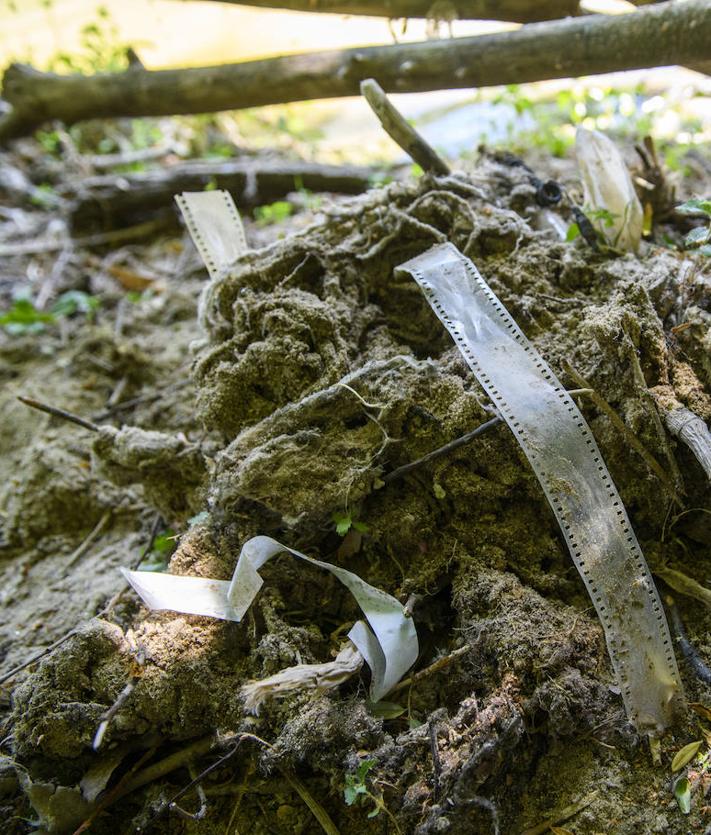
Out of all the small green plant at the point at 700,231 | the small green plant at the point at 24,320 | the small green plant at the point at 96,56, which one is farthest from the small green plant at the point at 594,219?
the small green plant at the point at 96,56

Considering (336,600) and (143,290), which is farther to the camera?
(143,290)

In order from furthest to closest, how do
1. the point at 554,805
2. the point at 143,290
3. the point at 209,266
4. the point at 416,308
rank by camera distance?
Answer: the point at 143,290 < the point at 209,266 < the point at 416,308 < the point at 554,805

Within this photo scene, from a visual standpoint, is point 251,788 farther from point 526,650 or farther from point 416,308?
point 416,308

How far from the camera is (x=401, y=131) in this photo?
221 cm

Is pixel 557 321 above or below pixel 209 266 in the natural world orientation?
below

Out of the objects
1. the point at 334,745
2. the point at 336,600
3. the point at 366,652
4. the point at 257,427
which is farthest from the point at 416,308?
the point at 334,745

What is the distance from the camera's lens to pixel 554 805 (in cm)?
132

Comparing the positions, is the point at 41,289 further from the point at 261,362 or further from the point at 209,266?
the point at 261,362

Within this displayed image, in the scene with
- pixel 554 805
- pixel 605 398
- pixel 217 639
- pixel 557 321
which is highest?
pixel 557 321

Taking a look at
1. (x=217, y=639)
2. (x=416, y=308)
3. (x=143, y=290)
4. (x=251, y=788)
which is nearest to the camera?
(x=251, y=788)

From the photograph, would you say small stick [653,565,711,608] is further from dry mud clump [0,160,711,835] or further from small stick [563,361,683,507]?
small stick [563,361,683,507]

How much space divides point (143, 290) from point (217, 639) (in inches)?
82.4

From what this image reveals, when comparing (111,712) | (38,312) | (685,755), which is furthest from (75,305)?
(685,755)

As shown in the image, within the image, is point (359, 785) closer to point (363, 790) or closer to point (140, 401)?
point (363, 790)
